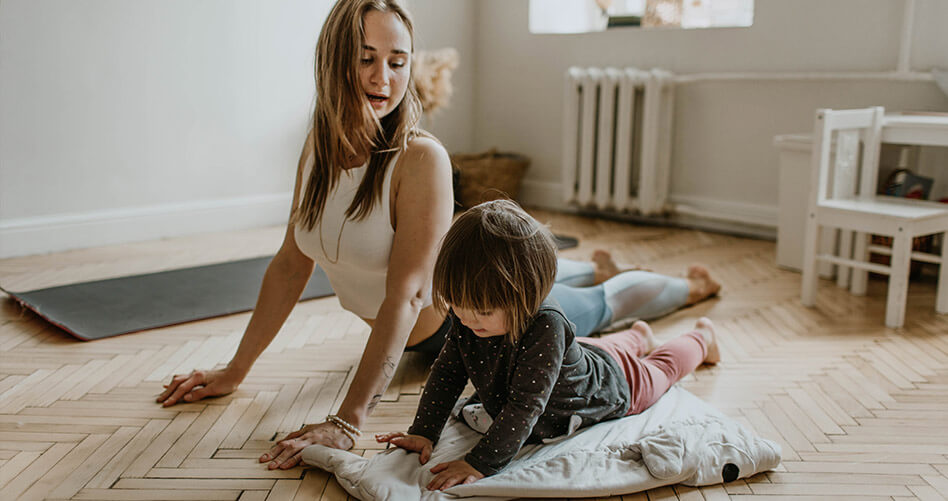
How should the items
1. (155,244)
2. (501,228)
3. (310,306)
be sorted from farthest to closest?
(155,244), (310,306), (501,228)

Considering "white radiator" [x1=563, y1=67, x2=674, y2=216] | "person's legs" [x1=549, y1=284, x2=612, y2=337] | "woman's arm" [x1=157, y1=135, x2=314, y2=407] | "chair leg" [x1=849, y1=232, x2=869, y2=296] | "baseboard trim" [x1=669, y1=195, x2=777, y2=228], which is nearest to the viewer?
"woman's arm" [x1=157, y1=135, x2=314, y2=407]

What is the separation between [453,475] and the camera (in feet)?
4.55

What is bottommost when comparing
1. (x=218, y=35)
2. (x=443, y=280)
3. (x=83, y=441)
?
(x=83, y=441)

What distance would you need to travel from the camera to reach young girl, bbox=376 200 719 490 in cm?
130

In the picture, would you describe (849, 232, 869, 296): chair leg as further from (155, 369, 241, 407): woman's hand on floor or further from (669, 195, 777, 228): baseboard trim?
(155, 369, 241, 407): woman's hand on floor

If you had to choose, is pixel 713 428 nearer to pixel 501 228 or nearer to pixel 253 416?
pixel 501 228

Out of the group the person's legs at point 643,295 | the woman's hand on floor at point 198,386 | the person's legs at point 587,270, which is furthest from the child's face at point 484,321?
the person's legs at point 587,270

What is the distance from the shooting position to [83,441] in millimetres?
1646

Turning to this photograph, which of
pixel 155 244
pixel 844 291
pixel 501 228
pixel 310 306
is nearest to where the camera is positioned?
pixel 501 228

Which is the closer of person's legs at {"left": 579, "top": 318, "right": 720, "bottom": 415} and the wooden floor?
the wooden floor

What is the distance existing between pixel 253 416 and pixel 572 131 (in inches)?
108

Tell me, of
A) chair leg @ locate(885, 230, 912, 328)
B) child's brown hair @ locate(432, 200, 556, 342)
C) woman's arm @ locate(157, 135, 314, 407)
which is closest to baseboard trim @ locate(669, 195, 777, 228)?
chair leg @ locate(885, 230, 912, 328)

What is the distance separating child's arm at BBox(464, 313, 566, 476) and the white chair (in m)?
1.50

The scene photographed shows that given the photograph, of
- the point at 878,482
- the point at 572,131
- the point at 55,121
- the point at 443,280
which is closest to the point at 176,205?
the point at 55,121
